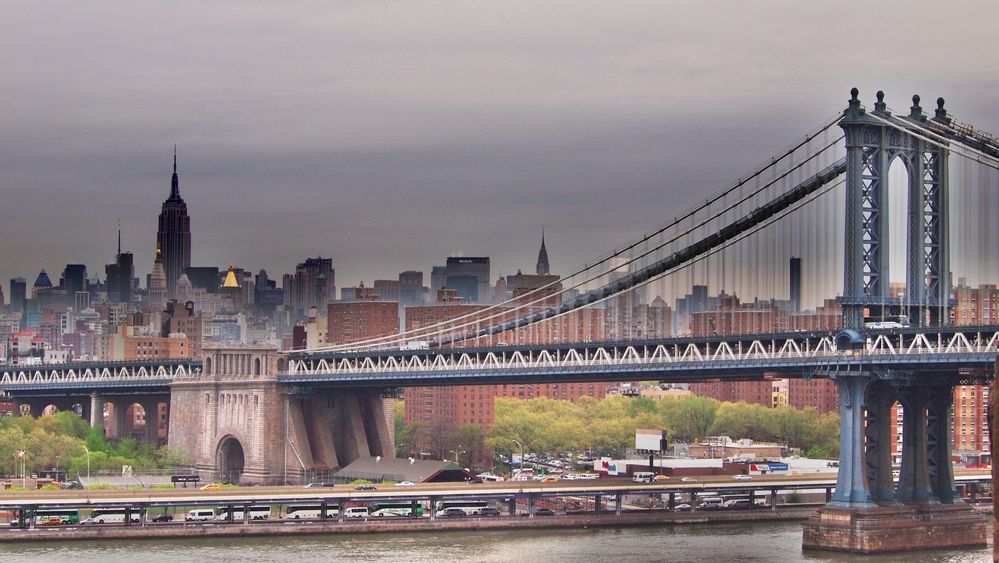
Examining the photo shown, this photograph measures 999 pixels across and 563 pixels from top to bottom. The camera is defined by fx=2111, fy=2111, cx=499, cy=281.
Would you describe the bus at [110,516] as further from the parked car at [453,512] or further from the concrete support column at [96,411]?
the concrete support column at [96,411]

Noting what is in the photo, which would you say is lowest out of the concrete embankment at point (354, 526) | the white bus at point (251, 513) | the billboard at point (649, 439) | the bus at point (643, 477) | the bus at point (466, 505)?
the concrete embankment at point (354, 526)

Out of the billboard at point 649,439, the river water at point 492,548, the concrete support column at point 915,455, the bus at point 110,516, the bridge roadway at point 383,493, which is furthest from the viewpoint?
the billboard at point 649,439

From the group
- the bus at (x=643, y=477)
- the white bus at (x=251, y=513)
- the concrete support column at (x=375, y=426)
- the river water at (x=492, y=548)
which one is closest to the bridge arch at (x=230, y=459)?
the concrete support column at (x=375, y=426)

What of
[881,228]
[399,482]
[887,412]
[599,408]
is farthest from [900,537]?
[599,408]

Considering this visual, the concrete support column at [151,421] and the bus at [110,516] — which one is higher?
the concrete support column at [151,421]

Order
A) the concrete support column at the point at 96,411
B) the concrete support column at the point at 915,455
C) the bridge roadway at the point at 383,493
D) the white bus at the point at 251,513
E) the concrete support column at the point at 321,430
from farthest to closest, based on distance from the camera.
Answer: the concrete support column at the point at 96,411, the concrete support column at the point at 321,430, the white bus at the point at 251,513, the bridge roadway at the point at 383,493, the concrete support column at the point at 915,455

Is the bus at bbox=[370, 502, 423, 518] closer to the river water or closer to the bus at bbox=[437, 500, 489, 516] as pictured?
the bus at bbox=[437, 500, 489, 516]

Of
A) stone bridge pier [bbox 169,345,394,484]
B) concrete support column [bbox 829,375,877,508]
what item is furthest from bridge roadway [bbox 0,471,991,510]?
stone bridge pier [bbox 169,345,394,484]

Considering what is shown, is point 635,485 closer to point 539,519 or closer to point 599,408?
point 539,519
